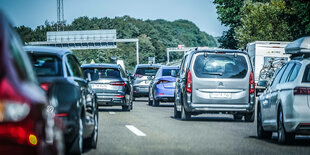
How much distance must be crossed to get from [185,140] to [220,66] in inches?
228

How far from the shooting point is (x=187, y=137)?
504 inches

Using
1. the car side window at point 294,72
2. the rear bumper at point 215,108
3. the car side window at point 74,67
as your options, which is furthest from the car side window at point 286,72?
the rear bumper at point 215,108

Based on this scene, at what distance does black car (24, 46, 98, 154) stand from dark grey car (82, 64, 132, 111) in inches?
475

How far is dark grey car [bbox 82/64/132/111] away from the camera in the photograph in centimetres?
2277

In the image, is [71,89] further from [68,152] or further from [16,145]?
[68,152]

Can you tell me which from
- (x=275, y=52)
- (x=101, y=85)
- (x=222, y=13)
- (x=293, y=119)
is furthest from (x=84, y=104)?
(x=222, y=13)

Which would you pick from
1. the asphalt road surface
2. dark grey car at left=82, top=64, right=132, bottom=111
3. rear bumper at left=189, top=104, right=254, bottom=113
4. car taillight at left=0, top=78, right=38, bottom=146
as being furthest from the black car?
dark grey car at left=82, top=64, right=132, bottom=111

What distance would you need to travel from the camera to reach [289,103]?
11.2 meters

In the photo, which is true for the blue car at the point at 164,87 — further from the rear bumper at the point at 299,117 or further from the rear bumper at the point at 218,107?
the rear bumper at the point at 299,117

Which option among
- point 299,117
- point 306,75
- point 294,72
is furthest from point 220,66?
point 299,117

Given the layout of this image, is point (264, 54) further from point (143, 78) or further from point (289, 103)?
point (289, 103)

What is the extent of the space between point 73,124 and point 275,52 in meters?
37.7

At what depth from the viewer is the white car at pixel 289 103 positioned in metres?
11.1

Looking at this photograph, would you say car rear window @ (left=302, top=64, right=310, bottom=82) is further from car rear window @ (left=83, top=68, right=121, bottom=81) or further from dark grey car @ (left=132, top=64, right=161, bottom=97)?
dark grey car @ (left=132, top=64, right=161, bottom=97)
